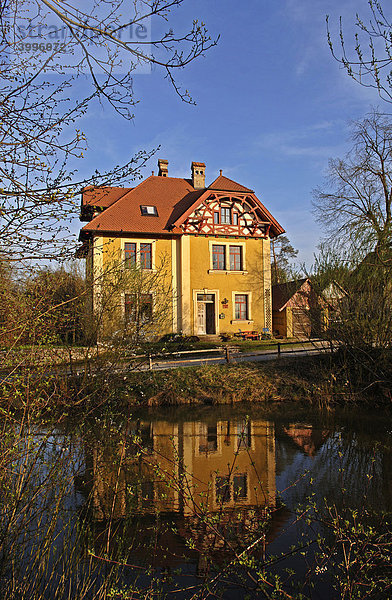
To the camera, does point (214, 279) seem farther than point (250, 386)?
Yes

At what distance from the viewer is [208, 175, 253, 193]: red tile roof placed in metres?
24.9

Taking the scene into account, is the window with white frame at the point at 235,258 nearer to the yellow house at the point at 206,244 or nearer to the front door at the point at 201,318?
the yellow house at the point at 206,244

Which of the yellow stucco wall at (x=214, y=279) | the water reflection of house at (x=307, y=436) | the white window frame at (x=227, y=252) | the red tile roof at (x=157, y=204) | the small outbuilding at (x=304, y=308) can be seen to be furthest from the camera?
the white window frame at (x=227, y=252)

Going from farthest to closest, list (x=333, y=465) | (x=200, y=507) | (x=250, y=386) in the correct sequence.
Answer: (x=250, y=386)
(x=333, y=465)
(x=200, y=507)

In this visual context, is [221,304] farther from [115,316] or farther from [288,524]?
[288,524]

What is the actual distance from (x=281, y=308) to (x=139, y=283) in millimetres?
17803

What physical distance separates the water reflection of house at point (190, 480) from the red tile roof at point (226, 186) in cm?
1693

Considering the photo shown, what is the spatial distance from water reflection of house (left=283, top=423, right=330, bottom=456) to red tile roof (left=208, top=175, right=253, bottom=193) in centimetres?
1727

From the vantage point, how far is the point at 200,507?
464 centimetres

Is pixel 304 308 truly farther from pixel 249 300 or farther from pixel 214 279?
pixel 249 300

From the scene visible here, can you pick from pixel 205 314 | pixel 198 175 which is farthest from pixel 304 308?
pixel 198 175

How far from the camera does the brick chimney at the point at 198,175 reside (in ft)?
92.0

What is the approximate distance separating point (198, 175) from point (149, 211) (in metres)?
5.01

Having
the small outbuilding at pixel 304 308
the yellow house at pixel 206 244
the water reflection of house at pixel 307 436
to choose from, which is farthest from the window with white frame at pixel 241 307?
the water reflection of house at pixel 307 436
